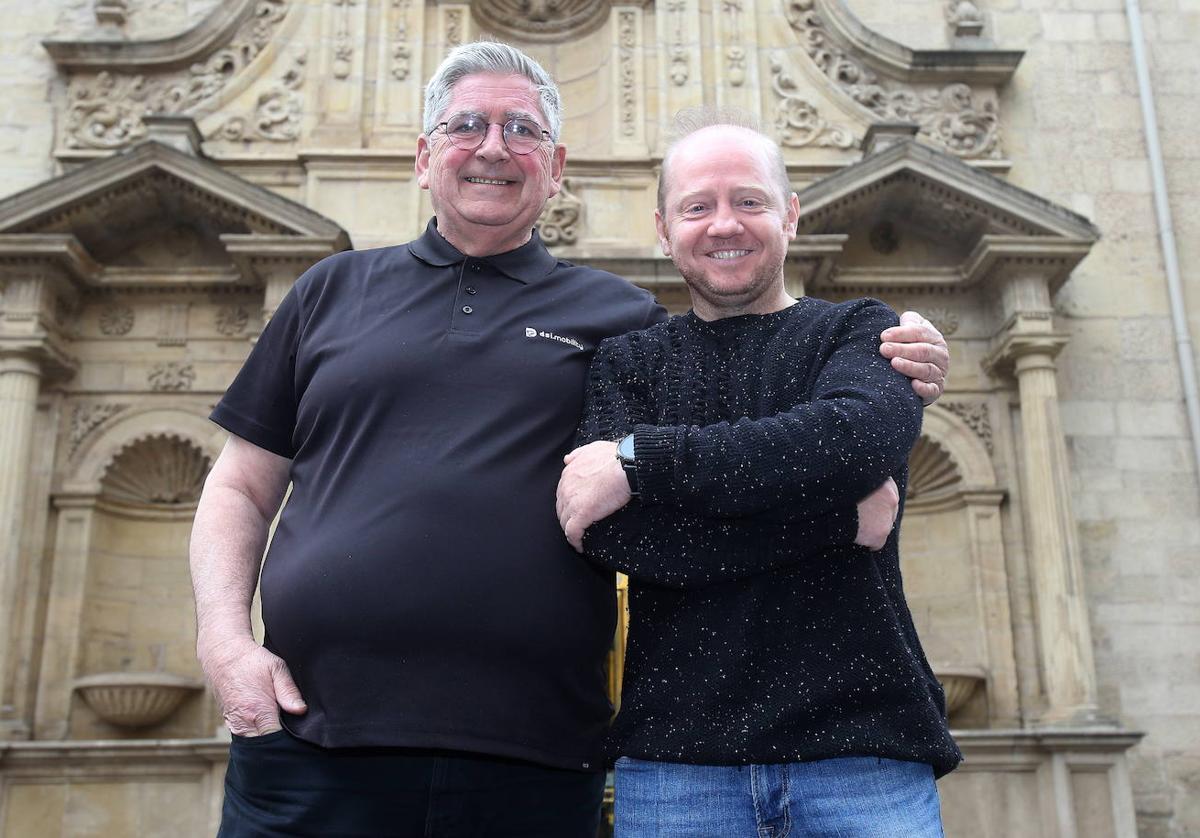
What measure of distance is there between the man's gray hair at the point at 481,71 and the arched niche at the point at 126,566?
24.7 feet

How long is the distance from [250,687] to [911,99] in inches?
392

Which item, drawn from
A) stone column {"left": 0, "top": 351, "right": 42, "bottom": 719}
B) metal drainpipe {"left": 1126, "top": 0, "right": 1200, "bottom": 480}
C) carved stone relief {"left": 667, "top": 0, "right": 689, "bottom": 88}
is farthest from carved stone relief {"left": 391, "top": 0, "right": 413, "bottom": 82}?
metal drainpipe {"left": 1126, "top": 0, "right": 1200, "bottom": 480}

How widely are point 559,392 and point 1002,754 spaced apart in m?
6.97

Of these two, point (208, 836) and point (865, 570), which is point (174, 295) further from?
point (865, 570)

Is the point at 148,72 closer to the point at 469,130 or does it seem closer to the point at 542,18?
the point at 542,18

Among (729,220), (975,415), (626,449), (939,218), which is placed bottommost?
(626,449)

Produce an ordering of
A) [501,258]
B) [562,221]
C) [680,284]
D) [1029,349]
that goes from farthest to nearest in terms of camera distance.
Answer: [562,221], [1029,349], [680,284], [501,258]

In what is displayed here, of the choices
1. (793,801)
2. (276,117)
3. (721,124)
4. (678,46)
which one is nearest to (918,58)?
(678,46)

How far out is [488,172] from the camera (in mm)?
2309

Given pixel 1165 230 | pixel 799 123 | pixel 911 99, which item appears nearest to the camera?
pixel 1165 230

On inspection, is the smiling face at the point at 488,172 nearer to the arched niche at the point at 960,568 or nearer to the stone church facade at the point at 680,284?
the stone church facade at the point at 680,284

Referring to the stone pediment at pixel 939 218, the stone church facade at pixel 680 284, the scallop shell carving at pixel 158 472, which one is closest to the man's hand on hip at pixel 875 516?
the stone church facade at pixel 680 284

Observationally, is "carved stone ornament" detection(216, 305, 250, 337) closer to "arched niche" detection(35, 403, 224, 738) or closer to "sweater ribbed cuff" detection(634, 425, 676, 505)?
"arched niche" detection(35, 403, 224, 738)

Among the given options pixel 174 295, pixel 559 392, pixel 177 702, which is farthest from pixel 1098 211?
pixel 559 392
